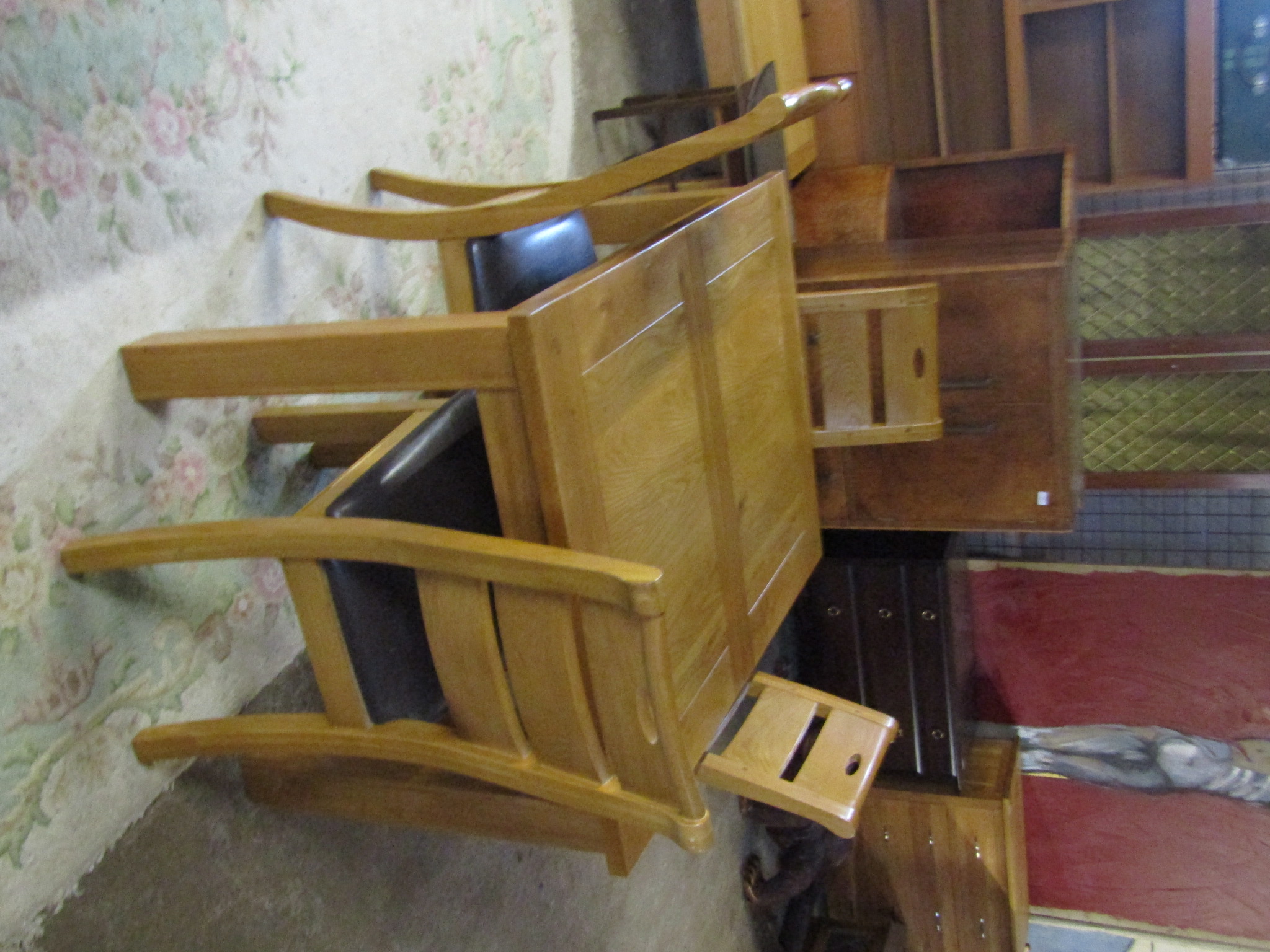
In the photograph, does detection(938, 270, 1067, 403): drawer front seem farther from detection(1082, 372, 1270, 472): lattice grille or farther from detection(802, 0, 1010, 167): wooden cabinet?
detection(1082, 372, 1270, 472): lattice grille

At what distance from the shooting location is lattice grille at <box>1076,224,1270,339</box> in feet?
8.42

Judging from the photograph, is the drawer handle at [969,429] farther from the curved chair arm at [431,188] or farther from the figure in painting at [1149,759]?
the figure in painting at [1149,759]

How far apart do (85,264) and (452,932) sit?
1.02 m

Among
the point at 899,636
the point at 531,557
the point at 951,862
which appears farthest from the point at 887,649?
the point at 531,557

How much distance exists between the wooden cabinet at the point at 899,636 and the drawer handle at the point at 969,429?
498 millimetres

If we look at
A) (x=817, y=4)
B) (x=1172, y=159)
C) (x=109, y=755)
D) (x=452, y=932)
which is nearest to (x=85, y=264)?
(x=109, y=755)

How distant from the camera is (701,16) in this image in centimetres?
201

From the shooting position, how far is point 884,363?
1512 mm

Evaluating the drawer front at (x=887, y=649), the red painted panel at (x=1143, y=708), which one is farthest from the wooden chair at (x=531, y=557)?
the red painted panel at (x=1143, y=708)

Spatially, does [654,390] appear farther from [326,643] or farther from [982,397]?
[982,397]

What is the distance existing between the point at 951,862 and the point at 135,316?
2181 mm

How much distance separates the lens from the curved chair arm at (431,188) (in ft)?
4.86

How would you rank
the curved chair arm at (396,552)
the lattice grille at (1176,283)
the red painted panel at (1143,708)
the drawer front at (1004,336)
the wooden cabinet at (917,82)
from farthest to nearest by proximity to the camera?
the red painted panel at (1143,708) < the lattice grille at (1176,283) < the wooden cabinet at (917,82) < the drawer front at (1004,336) < the curved chair arm at (396,552)

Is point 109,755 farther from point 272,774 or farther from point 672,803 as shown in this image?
point 672,803
